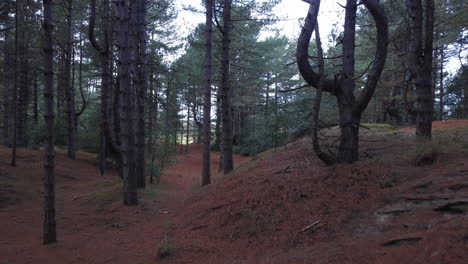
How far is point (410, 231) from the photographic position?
320 cm

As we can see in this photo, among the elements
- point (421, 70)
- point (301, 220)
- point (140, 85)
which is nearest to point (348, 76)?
point (421, 70)

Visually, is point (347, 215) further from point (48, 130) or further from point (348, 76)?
point (48, 130)

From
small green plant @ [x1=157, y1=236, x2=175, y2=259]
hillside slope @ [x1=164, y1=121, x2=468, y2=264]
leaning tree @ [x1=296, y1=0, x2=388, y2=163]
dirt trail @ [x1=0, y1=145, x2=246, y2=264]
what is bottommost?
dirt trail @ [x1=0, y1=145, x2=246, y2=264]

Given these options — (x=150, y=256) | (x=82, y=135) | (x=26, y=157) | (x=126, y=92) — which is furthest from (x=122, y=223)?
(x=82, y=135)

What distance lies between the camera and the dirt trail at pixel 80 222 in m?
5.39

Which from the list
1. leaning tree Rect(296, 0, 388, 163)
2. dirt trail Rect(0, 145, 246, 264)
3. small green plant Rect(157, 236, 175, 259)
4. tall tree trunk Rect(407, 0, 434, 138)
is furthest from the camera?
tall tree trunk Rect(407, 0, 434, 138)

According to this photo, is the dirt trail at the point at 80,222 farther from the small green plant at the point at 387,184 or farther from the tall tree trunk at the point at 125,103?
the small green plant at the point at 387,184

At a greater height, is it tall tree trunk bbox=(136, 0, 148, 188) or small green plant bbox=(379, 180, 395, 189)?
tall tree trunk bbox=(136, 0, 148, 188)

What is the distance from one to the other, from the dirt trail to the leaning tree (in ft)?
14.7

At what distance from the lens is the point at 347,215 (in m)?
4.16

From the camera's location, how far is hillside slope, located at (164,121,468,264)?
3.00 metres

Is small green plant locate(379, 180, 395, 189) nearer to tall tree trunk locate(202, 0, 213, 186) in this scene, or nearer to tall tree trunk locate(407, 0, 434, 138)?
tall tree trunk locate(407, 0, 434, 138)

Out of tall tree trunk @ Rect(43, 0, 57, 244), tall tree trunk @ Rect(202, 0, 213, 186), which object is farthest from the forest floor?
tall tree trunk @ Rect(202, 0, 213, 186)

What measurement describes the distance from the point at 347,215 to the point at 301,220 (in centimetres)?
77
